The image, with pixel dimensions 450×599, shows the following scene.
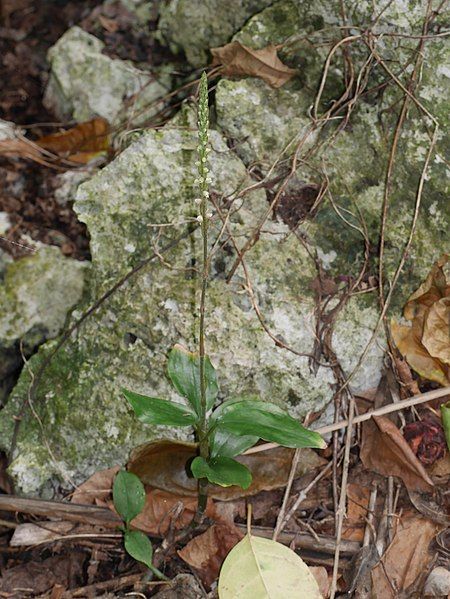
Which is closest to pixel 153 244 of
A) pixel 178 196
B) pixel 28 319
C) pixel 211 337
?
pixel 178 196

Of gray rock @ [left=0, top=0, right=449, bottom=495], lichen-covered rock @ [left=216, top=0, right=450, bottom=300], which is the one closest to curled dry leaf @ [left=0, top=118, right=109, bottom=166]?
gray rock @ [left=0, top=0, right=449, bottom=495]

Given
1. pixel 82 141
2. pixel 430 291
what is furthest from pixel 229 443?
pixel 82 141

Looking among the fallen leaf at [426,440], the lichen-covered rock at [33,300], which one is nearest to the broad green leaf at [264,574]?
the fallen leaf at [426,440]

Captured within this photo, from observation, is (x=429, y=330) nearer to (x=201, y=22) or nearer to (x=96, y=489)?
(x=96, y=489)

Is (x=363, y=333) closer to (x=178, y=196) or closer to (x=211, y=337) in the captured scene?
(x=211, y=337)

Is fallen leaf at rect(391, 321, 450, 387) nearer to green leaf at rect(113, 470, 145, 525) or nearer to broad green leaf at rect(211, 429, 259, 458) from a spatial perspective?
broad green leaf at rect(211, 429, 259, 458)
